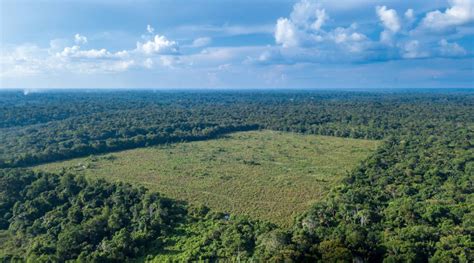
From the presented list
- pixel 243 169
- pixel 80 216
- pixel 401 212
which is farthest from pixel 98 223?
pixel 401 212

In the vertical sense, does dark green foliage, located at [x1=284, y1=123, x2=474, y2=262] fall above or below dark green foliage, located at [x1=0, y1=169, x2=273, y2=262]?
above

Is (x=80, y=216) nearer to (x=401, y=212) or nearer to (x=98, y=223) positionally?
(x=98, y=223)

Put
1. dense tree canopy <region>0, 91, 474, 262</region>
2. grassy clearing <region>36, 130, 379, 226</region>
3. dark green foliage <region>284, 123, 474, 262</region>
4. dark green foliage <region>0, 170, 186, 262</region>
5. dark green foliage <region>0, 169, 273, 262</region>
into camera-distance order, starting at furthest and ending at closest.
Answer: grassy clearing <region>36, 130, 379, 226</region> < dark green foliage <region>0, 170, 186, 262</region> < dark green foliage <region>0, 169, 273, 262</region> < dense tree canopy <region>0, 91, 474, 262</region> < dark green foliage <region>284, 123, 474, 262</region>

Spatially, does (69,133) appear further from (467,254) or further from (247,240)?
(467,254)

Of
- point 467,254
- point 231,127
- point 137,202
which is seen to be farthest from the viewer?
point 231,127

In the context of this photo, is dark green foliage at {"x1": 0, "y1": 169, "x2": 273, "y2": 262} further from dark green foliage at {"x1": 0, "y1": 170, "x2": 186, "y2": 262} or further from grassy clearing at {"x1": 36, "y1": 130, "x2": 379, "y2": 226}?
grassy clearing at {"x1": 36, "y1": 130, "x2": 379, "y2": 226}

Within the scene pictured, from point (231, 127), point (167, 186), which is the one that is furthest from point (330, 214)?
point (231, 127)

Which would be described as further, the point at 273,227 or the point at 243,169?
the point at 243,169

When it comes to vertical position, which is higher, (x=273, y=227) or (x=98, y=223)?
(x=98, y=223)

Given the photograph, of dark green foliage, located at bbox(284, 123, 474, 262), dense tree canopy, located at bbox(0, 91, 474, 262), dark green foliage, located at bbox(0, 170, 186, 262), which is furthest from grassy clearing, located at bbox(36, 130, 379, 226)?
dark green foliage, located at bbox(0, 170, 186, 262)
